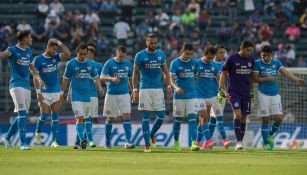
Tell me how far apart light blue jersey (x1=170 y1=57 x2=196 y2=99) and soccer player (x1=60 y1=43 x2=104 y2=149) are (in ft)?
7.50

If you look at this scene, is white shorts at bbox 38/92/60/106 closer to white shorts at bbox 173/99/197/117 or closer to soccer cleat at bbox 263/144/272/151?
white shorts at bbox 173/99/197/117

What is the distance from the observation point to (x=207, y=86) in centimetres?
2630

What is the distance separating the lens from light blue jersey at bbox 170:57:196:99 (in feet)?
79.6

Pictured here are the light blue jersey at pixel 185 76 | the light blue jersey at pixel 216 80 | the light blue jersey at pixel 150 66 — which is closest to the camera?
the light blue jersey at pixel 150 66

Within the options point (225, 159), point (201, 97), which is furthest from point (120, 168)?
point (201, 97)

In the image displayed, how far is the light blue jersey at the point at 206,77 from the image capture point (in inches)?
1028

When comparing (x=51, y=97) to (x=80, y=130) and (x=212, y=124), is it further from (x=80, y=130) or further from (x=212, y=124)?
(x=212, y=124)

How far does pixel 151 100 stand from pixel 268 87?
360cm

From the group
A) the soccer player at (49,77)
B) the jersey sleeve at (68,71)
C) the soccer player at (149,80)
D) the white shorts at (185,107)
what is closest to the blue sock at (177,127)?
the white shorts at (185,107)

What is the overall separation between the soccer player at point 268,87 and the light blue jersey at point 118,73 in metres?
3.54

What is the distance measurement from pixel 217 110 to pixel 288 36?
1616 cm

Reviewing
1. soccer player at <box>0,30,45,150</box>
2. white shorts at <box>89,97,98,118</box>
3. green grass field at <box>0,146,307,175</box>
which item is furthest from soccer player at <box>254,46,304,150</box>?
soccer player at <box>0,30,45,150</box>

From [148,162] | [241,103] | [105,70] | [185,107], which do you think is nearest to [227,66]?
[241,103]

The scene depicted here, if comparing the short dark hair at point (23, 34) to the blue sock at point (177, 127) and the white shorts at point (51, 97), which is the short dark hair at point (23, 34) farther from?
the blue sock at point (177, 127)
